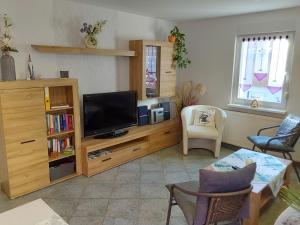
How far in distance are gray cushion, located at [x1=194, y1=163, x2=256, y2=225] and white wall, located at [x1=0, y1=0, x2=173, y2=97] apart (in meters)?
2.41

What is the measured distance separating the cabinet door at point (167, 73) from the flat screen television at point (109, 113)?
73 centimetres

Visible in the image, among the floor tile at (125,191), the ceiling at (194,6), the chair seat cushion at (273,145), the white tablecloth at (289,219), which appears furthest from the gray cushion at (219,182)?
the ceiling at (194,6)

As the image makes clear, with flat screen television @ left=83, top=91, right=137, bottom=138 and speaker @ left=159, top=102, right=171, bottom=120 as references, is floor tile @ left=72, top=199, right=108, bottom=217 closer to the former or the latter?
flat screen television @ left=83, top=91, right=137, bottom=138

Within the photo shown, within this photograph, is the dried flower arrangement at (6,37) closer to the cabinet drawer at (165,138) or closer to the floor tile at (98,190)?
the floor tile at (98,190)

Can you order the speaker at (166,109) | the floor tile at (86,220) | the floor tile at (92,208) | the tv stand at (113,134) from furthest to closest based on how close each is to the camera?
the speaker at (166,109) → the tv stand at (113,134) → the floor tile at (92,208) → the floor tile at (86,220)

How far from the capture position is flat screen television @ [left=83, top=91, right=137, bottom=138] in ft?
10.5

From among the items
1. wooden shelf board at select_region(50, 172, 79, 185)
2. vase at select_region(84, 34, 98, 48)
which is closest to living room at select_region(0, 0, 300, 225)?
wooden shelf board at select_region(50, 172, 79, 185)

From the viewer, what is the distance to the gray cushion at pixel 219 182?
1596mm

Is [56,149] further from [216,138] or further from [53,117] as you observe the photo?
[216,138]

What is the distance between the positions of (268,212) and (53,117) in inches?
102

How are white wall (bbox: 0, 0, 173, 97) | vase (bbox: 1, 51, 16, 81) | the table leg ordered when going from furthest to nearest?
white wall (bbox: 0, 0, 173, 97) → vase (bbox: 1, 51, 16, 81) → the table leg

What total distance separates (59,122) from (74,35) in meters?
1.22

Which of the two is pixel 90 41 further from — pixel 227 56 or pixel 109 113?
pixel 227 56

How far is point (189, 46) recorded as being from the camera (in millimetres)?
4676
